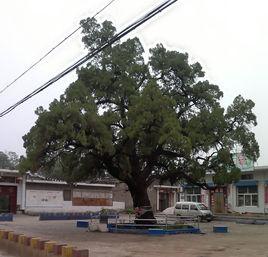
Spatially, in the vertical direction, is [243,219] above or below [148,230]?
above

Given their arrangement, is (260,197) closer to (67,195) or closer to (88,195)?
(88,195)

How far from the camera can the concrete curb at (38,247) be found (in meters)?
14.2

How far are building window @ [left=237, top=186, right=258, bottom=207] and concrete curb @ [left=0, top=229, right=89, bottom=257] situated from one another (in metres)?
38.6

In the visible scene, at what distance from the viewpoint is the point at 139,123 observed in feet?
85.1

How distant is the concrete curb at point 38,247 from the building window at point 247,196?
3856 centimetres

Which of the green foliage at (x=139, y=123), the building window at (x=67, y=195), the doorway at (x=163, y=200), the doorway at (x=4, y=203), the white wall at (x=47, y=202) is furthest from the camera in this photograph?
the doorway at (x=163, y=200)

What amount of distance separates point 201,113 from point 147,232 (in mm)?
7032

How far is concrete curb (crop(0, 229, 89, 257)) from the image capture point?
14.2 meters

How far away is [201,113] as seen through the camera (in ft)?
95.6

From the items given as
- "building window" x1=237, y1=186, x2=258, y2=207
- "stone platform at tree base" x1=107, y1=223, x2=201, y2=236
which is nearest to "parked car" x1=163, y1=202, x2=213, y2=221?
"building window" x1=237, y1=186, x2=258, y2=207

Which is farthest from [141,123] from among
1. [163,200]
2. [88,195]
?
[163,200]

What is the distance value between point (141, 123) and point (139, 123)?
102 millimetres

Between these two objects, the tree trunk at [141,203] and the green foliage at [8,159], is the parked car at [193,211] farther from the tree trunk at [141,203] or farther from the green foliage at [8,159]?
the green foliage at [8,159]

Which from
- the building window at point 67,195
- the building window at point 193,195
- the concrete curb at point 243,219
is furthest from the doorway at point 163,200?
the concrete curb at point 243,219
